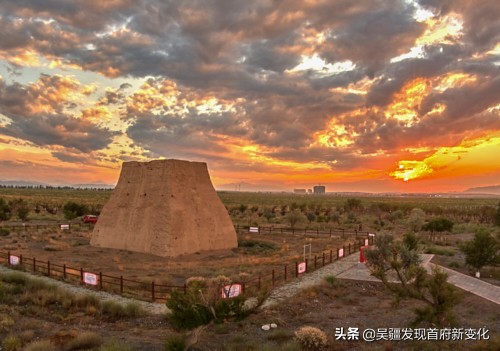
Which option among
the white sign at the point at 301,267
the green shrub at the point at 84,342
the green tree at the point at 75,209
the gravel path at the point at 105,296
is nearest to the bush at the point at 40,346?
the green shrub at the point at 84,342

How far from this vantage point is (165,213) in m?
25.8

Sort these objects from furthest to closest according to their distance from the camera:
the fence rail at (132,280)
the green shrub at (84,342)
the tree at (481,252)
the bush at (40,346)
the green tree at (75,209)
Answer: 1. the green tree at (75,209)
2. the tree at (481,252)
3. the fence rail at (132,280)
4. the green shrub at (84,342)
5. the bush at (40,346)

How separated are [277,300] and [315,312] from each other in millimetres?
1733

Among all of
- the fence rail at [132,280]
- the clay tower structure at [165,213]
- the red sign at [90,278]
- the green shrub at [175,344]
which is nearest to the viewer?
the green shrub at [175,344]

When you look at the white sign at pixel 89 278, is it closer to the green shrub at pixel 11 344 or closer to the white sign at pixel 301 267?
the green shrub at pixel 11 344

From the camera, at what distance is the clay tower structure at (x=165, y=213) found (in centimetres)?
2581

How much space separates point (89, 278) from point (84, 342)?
7.65 metres

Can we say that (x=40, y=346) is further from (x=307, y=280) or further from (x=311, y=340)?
(x=307, y=280)

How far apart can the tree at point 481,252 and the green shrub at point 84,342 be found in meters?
19.6

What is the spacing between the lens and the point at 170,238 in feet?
82.4

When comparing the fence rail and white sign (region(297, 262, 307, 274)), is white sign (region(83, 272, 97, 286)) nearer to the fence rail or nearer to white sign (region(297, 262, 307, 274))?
the fence rail

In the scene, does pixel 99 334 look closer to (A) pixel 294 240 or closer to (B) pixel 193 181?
(B) pixel 193 181

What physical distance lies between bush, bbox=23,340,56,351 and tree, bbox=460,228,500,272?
2075 centimetres

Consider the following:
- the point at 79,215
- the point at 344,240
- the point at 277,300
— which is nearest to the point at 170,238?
the point at 277,300
